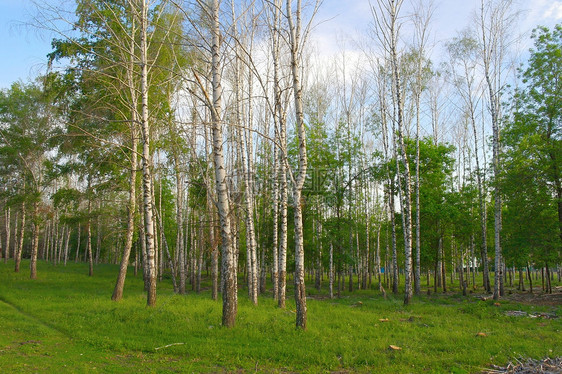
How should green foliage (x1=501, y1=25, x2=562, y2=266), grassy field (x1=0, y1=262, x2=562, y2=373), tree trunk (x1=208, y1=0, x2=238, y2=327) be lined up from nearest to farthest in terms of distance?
1. grassy field (x1=0, y1=262, x2=562, y2=373)
2. tree trunk (x1=208, y1=0, x2=238, y2=327)
3. green foliage (x1=501, y1=25, x2=562, y2=266)

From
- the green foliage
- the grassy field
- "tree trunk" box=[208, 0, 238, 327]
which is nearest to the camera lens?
the grassy field

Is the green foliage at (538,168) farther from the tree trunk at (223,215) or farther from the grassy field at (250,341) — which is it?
the tree trunk at (223,215)

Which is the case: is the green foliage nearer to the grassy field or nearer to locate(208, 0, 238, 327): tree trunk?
the grassy field

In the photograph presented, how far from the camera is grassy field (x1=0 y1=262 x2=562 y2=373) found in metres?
6.14

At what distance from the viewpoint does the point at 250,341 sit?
7375mm

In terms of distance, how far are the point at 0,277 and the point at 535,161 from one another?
29.1 metres

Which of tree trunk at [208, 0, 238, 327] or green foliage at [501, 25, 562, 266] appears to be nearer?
tree trunk at [208, 0, 238, 327]

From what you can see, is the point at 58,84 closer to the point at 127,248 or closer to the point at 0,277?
the point at 127,248

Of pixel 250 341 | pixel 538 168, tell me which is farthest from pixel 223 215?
pixel 538 168

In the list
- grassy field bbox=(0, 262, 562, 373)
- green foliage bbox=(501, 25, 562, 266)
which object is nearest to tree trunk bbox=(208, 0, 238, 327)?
grassy field bbox=(0, 262, 562, 373)

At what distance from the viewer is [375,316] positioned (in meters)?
11.4

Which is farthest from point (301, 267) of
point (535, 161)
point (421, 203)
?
point (421, 203)

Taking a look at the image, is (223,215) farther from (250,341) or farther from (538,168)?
(538,168)

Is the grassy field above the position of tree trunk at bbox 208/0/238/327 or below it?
below
